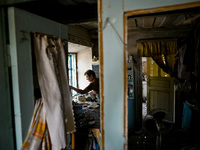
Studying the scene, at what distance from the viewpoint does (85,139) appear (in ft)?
11.0

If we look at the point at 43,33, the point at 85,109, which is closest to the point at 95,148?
the point at 85,109

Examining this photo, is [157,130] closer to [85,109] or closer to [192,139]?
A: [85,109]

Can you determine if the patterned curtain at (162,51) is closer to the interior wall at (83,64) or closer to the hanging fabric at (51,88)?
the interior wall at (83,64)

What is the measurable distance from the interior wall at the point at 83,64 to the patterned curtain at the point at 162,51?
7.09 feet

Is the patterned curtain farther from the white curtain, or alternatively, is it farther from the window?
the white curtain

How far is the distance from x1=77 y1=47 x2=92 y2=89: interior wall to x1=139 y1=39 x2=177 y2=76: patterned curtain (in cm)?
216

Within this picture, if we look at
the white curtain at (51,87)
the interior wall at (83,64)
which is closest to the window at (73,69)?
the interior wall at (83,64)

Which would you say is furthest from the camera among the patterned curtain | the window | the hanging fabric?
the window

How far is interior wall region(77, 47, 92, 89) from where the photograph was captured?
622 centimetres

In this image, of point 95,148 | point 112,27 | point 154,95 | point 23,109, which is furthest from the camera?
point 154,95

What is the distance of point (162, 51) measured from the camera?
553 cm

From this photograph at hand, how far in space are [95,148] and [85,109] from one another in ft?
3.38

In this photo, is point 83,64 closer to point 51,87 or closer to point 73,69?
point 73,69

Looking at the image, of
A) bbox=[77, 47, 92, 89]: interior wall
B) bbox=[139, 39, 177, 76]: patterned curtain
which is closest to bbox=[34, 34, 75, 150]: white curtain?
bbox=[77, 47, 92, 89]: interior wall
